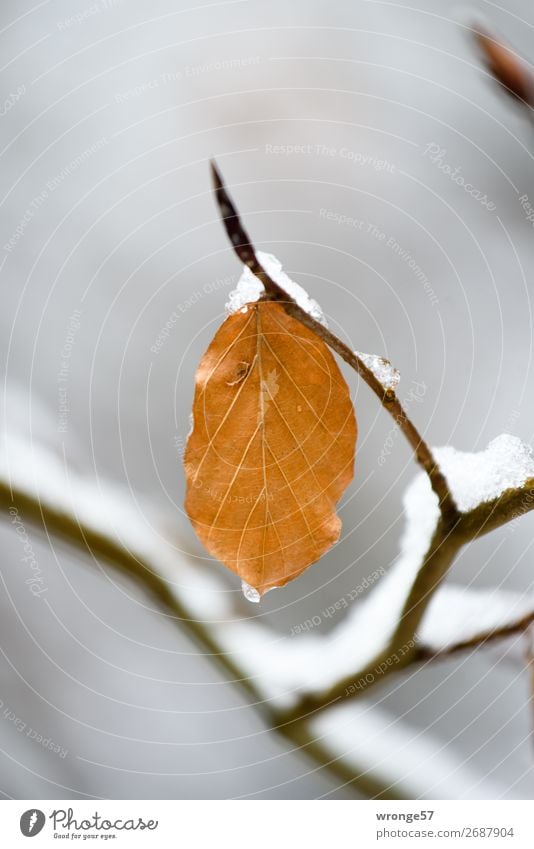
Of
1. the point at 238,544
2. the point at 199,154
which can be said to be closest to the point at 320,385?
the point at 238,544

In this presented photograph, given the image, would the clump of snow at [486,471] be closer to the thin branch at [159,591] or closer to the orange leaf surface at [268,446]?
the orange leaf surface at [268,446]

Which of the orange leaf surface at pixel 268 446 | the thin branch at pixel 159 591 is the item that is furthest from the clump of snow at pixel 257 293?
the thin branch at pixel 159 591

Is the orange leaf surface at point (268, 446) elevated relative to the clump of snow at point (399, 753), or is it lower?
elevated

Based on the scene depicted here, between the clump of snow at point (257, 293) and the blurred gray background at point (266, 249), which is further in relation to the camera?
the blurred gray background at point (266, 249)

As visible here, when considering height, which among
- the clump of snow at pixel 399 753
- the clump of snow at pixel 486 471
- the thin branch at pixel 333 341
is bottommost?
the clump of snow at pixel 399 753

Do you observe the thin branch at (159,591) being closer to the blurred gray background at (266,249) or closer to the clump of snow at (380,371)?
the blurred gray background at (266,249)
